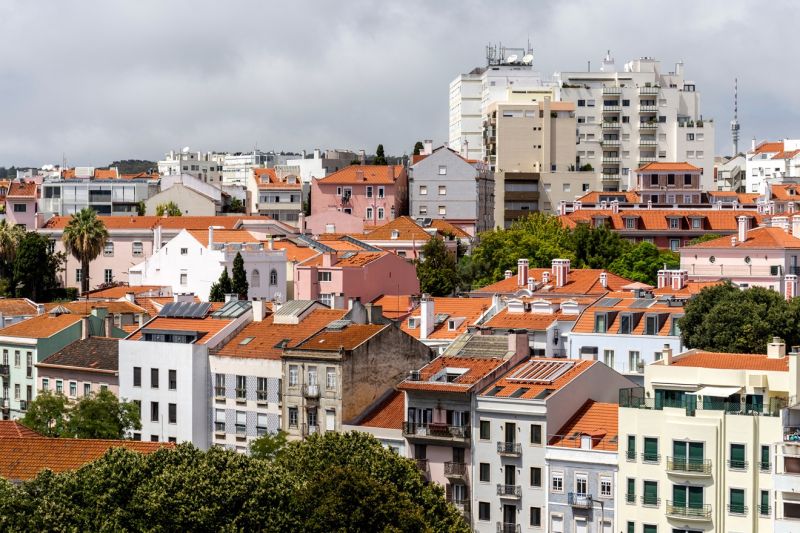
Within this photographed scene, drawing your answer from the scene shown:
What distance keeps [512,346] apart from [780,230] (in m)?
57.6

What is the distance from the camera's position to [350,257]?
127062 millimetres

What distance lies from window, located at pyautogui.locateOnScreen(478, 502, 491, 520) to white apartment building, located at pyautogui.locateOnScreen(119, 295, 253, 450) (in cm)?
1888

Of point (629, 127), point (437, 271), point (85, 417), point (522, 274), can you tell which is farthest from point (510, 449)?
point (629, 127)

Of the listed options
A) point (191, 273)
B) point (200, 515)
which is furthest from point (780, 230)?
point (200, 515)

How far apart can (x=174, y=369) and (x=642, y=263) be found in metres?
60.6

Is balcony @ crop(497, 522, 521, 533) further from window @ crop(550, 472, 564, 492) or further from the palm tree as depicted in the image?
the palm tree

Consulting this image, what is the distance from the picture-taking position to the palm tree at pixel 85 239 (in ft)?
472

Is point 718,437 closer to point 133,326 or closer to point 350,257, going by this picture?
point 133,326

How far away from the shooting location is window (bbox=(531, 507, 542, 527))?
72000 millimetres

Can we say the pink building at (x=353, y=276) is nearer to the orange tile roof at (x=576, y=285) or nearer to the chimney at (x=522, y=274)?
the orange tile roof at (x=576, y=285)

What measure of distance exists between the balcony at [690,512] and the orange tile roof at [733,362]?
24.4 feet

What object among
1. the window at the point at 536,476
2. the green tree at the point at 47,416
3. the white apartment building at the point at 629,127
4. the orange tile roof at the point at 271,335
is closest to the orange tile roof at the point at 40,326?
the green tree at the point at 47,416

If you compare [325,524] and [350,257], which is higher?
[350,257]

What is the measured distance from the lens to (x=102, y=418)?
84.6 m
